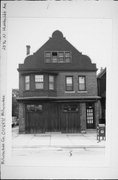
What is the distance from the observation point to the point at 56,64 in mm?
17047

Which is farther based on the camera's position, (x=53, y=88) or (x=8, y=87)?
(x=53, y=88)

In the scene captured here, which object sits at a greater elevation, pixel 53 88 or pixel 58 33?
pixel 58 33

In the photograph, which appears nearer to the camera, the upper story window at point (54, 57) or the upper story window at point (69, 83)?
the upper story window at point (54, 57)

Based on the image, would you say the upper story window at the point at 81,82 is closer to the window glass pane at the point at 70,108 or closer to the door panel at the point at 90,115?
the window glass pane at the point at 70,108

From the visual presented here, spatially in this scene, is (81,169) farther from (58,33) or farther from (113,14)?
(58,33)

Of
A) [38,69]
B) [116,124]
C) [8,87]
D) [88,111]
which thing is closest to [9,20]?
[8,87]

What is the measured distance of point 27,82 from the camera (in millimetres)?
16875

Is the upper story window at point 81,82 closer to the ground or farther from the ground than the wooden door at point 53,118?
farther from the ground

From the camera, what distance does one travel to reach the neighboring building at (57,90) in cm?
1648


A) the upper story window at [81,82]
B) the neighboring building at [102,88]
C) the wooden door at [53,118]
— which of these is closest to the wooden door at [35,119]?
the wooden door at [53,118]

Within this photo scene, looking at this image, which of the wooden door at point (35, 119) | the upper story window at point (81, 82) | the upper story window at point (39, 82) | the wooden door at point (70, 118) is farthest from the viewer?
the upper story window at point (81, 82)

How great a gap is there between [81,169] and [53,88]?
11.2 metres

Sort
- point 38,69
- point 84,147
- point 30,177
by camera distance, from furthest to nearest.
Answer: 1. point 38,69
2. point 84,147
3. point 30,177

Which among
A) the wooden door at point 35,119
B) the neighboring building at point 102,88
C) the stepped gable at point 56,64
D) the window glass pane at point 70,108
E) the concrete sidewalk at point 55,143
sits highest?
the stepped gable at point 56,64
